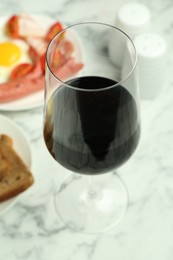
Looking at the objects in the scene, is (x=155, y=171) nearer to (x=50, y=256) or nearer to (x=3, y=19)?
(x=50, y=256)

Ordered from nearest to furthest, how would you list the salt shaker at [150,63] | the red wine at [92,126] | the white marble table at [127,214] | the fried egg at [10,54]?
1. the red wine at [92,126]
2. the white marble table at [127,214]
3. the salt shaker at [150,63]
4. the fried egg at [10,54]

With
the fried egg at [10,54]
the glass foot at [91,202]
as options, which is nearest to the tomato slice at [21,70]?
the fried egg at [10,54]

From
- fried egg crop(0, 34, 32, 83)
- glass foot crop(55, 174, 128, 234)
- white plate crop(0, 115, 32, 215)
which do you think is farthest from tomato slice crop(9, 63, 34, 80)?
glass foot crop(55, 174, 128, 234)

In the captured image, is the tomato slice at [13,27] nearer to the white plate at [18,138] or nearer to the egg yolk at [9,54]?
the egg yolk at [9,54]

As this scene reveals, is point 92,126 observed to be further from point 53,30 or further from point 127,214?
point 53,30

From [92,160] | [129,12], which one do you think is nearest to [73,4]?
[129,12]

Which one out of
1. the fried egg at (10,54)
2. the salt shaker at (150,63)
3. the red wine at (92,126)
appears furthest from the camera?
the fried egg at (10,54)

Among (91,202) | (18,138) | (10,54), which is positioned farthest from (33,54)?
(91,202)

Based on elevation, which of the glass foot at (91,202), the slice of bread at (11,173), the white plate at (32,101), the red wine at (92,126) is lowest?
the glass foot at (91,202)
